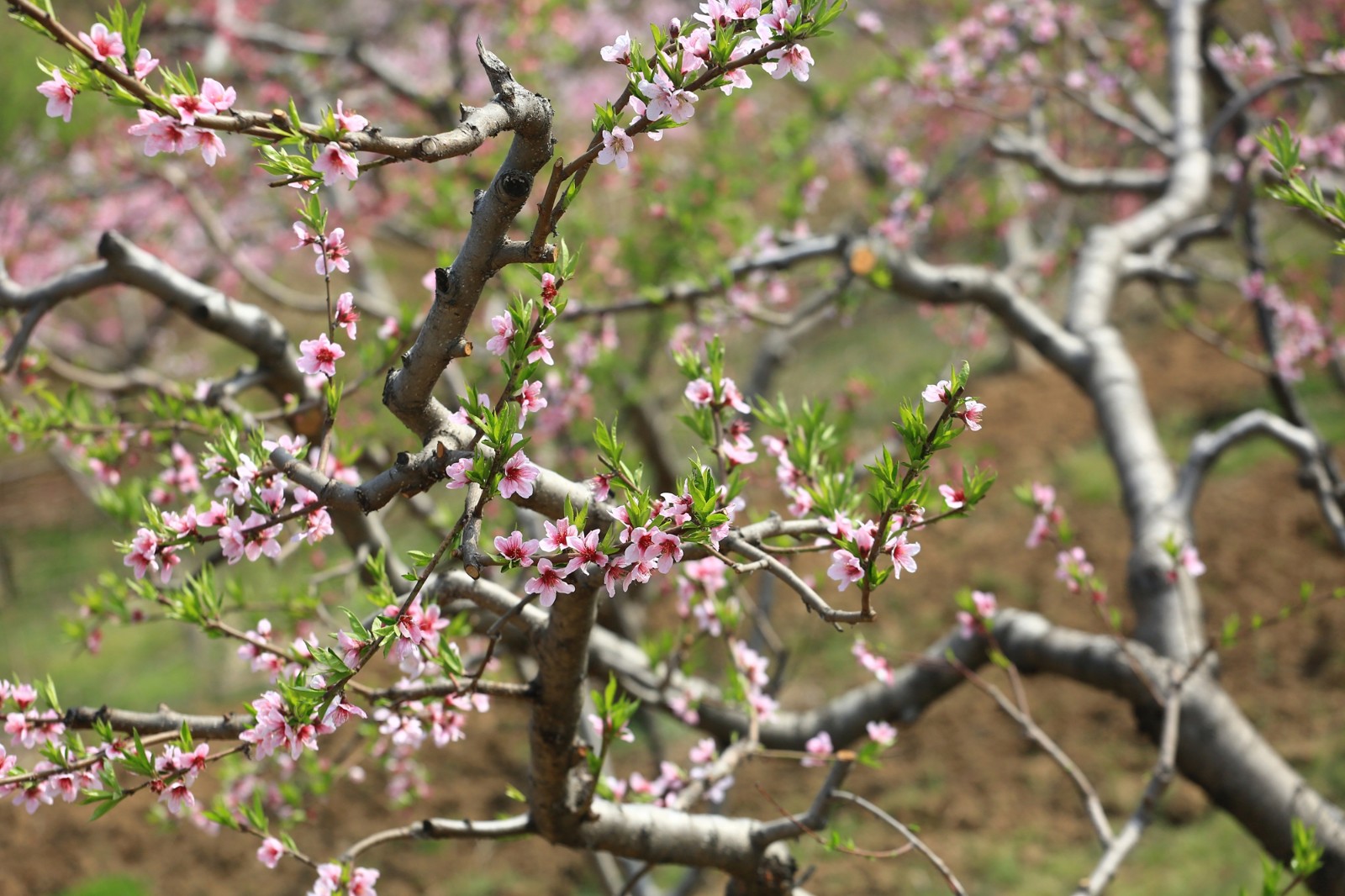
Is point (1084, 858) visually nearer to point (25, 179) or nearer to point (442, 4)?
point (442, 4)

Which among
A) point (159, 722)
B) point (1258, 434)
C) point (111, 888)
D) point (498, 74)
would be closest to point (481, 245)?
point (498, 74)

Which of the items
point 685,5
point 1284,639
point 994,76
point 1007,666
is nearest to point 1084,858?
point 1284,639

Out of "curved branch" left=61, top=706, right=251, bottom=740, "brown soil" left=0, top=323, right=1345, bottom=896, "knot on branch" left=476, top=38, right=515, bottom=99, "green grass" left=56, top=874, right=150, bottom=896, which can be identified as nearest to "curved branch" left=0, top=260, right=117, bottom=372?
"curved branch" left=61, top=706, right=251, bottom=740

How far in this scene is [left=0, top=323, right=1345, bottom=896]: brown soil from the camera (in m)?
5.30

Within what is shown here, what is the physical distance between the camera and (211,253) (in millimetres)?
10430

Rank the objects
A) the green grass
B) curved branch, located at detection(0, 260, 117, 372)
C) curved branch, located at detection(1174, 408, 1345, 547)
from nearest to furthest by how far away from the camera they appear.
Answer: curved branch, located at detection(0, 260, 117, 372) < curved branch, located at detection(1174, 408, 1345, 547) < the green grass

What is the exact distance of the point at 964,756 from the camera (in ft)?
19.1

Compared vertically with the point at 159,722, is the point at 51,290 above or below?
above

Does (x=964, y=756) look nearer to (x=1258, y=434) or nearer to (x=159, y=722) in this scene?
(x=1258, y=434)

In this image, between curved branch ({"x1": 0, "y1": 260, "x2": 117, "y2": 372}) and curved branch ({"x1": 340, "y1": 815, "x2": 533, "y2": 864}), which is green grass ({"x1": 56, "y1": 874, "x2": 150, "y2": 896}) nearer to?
curved branch ({"x1": 0, "y1": 260, "x2": 117, "y2": 372})

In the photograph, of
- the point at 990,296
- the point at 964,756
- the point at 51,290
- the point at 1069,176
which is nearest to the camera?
the point at 51,290

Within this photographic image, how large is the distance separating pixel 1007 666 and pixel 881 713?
63 centimetres

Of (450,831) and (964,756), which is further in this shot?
(964,756)

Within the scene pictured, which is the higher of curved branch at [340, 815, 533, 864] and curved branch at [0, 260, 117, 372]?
curved branch at [0, 260, 117, 372]
